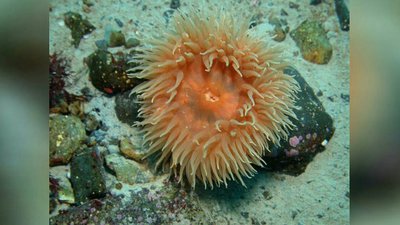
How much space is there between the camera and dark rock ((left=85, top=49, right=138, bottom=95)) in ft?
7.42

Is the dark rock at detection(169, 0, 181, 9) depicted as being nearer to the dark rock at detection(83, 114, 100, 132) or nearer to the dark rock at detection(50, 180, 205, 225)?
A: the dark rock at detection(83, 114, 100, 132)

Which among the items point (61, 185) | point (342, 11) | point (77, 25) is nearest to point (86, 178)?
point (61, 185)

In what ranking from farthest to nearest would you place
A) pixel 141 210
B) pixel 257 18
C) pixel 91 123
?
pixel 257 18
pixel 91 123
pixel 141 210

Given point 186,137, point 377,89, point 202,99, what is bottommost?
point 186,137

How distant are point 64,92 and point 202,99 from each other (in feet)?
3.31

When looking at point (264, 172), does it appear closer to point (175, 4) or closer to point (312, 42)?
point (312, 42)

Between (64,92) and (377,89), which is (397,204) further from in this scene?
(64,92)

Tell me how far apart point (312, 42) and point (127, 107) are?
1.50 meters

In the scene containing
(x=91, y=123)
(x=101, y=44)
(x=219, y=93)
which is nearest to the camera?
(x=219, y=93)

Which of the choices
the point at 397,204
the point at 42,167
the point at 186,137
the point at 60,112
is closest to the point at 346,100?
the point at 186,137

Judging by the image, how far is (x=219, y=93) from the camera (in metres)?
2.04

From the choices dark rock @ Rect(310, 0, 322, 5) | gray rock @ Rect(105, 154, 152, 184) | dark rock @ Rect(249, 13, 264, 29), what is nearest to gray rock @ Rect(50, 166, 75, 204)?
gray rock @ Rect(105, 154, 152, 184)

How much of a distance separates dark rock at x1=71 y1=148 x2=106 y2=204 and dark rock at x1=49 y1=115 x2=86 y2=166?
64 millimetres

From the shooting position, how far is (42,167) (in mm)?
838
